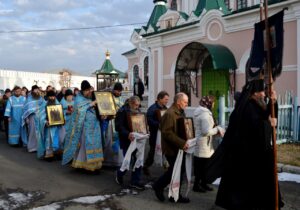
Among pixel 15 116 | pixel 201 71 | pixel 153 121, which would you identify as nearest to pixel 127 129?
pixel 153 121

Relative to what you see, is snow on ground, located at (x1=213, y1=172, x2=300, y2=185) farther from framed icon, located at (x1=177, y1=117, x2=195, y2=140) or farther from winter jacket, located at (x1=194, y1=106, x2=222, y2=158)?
framed icon, located at (x1=177, y1=117, x2=195, y2=140)

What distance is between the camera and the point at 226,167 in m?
4.89

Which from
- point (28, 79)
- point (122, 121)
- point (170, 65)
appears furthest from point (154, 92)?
point (28, 79)

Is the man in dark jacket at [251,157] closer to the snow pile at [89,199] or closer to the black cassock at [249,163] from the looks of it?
the black cassock at [249,163]

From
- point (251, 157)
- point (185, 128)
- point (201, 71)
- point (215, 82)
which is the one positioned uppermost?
point (201, 71)

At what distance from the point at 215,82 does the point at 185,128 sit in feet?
35.0

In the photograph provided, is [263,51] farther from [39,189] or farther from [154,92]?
[154,92]

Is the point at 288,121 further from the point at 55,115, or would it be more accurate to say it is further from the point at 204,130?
the point at 55,115

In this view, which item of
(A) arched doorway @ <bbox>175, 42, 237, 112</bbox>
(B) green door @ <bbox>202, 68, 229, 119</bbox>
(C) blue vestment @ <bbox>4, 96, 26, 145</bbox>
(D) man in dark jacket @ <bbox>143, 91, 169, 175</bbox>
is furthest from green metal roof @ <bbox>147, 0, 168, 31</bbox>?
(D) man in dark jacket @ <bbox>143, 91, 169, 175</bbox>

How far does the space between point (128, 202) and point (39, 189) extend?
1728mm

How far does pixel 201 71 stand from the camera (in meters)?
16.1

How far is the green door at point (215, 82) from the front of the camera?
48.9 ft

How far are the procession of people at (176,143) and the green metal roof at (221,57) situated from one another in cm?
649

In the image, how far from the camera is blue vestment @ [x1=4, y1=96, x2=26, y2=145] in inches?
452
